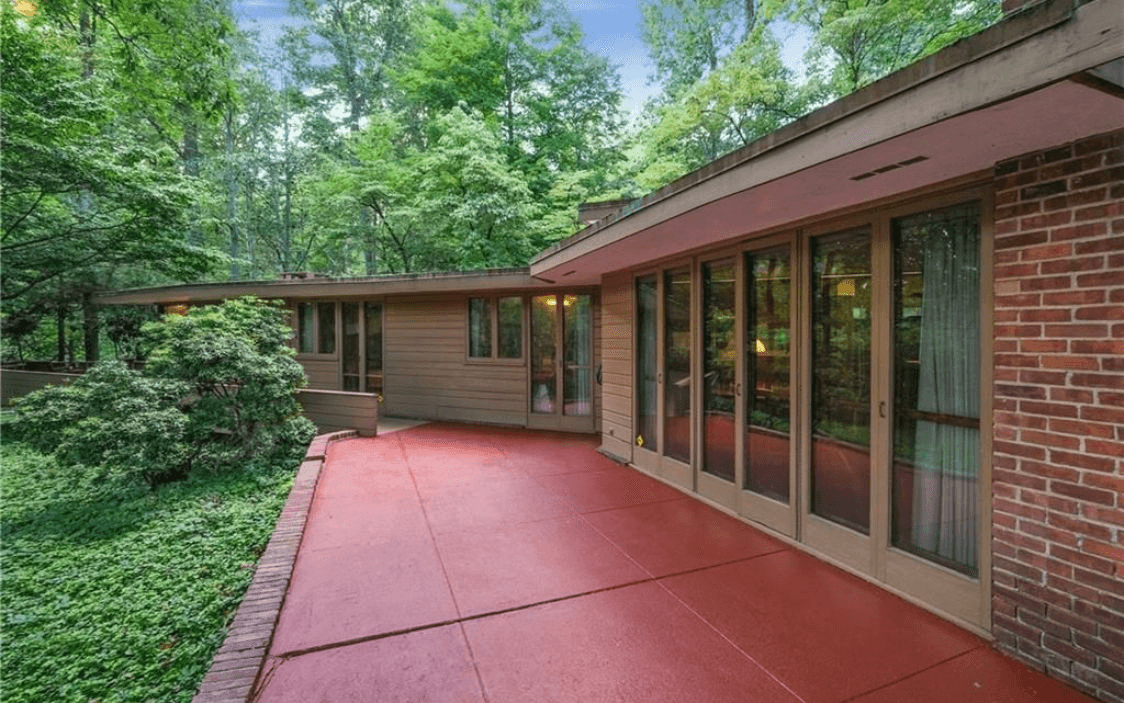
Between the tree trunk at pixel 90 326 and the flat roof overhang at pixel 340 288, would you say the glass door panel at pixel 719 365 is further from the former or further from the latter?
the tree trunk at pixel 90 326

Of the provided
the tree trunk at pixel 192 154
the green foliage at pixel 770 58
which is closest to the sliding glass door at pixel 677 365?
the green foliage at pixel 770 58

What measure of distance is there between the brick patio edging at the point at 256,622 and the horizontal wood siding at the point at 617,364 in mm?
2997

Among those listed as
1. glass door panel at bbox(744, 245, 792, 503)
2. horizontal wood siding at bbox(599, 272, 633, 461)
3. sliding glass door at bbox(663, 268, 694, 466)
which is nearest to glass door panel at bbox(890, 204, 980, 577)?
glass door panel at bbox(744, 245, 792, 503)

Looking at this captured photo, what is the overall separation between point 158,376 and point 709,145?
11606 millimetres

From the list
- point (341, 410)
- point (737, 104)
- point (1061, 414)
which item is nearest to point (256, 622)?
point (1061, 414)

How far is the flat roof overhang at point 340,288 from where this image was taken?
6.87m

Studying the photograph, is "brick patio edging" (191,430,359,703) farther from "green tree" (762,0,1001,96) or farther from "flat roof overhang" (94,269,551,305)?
"green tree" (762,0,1001,96)

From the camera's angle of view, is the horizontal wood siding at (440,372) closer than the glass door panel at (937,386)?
No

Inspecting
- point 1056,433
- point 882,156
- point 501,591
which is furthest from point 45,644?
point 1056,433

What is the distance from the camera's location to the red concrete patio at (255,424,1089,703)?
77.7 inches

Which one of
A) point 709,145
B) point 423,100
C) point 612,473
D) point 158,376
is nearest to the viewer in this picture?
point 612,473

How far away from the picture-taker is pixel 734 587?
8.95ft

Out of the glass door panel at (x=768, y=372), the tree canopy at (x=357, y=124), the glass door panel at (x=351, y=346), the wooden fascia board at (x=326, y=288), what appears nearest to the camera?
the glass door panel at (x=768, y=372)

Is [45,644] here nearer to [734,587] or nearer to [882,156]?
[734,587]
